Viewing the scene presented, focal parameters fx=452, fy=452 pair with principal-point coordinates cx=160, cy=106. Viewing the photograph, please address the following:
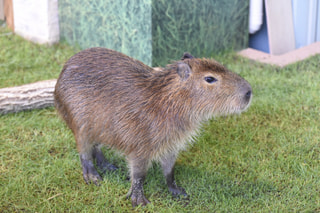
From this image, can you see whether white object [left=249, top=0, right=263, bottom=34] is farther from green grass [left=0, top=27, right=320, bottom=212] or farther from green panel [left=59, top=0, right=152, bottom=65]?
green panel [left=59, top=0, right=152, bottom=65]

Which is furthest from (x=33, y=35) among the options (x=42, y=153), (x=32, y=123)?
(x=42, y=153)

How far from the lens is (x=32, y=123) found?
14.4 ft

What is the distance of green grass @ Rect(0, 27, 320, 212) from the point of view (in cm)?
332

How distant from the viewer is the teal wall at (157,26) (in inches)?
200

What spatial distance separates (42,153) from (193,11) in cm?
255

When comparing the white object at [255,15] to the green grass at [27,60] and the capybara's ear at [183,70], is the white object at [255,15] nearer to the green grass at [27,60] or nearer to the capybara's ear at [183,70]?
the green grass at [27,60]

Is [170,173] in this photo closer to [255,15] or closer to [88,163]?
[88,163]

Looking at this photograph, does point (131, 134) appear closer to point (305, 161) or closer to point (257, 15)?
point (305, 161)

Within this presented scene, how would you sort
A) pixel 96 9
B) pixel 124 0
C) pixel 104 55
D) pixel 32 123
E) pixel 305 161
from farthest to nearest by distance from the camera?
pixel 96 9
pixel 124 0
pixel 32 123
pixel 305 161
pixel 104 55

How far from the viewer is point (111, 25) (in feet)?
17.7

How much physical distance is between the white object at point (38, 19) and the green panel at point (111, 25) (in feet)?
0.35

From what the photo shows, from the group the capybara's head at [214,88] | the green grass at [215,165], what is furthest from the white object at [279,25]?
the capybara's head at [214,88]

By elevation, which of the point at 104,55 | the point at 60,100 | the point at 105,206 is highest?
the point at 104,55

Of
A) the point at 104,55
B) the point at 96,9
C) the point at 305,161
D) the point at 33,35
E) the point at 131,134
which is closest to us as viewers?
the point at 131,134
